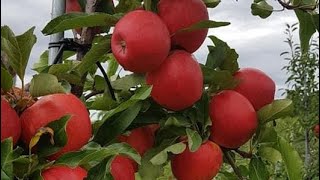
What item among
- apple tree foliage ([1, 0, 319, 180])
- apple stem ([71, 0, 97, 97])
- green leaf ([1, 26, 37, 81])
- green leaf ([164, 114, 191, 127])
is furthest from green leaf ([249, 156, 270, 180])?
green leaf ([1, 26, 37, 81])

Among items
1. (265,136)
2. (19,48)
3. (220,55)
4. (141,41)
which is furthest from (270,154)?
(19,48)

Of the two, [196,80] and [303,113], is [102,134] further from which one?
[303,113]

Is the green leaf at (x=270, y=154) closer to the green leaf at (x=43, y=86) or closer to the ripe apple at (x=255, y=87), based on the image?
the ripe apple at (x=255, y=87)

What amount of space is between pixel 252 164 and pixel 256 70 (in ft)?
0.38

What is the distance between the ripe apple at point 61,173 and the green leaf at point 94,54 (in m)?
0.18

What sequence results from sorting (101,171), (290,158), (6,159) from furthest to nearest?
(290,158) < (101,171) < (6,159)

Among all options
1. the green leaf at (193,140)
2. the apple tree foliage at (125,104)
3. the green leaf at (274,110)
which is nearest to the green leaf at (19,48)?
the apple tree foliage at (125,104)

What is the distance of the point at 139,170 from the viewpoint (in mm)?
673

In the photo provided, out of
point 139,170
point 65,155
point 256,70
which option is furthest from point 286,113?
point 65,155

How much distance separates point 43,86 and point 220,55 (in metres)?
0.26

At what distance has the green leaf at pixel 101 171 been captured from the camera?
0.54 metres

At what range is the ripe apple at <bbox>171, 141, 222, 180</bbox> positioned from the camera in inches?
26.7

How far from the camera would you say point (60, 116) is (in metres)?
0.52

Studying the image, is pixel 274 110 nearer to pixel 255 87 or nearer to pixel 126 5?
pixel 255 87
